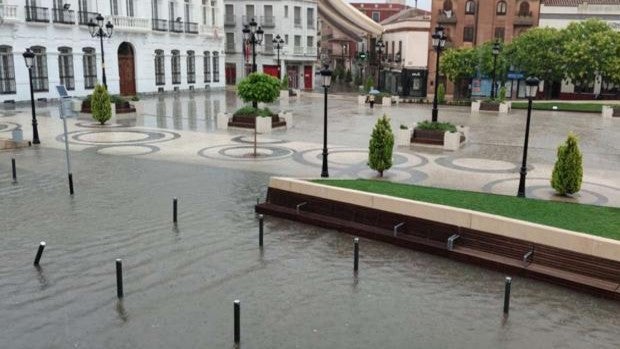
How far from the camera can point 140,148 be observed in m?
25.0

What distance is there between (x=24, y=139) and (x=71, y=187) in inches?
444

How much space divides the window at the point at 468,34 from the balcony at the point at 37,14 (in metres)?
40.7

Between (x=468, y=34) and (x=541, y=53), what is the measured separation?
13.5 m

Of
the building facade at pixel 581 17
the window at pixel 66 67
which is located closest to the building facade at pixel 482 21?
the building facade at pixel 581 17

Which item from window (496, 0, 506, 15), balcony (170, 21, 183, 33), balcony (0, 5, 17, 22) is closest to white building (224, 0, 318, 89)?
balcony (170, 21, 183, 33)

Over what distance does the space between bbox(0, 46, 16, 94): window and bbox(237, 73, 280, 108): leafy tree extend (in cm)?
2594

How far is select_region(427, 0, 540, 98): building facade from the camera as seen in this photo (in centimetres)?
6103

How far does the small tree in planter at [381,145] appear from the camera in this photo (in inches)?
724

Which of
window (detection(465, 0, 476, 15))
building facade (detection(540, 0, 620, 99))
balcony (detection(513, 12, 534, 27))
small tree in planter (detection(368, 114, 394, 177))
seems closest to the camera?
small tree in planter (detection(368, 114, 394, 177))

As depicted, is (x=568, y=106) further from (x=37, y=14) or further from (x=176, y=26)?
(x=37, y=14)

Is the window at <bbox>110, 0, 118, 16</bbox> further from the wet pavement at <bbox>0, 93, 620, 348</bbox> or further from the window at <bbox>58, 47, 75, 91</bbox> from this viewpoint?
the wet pavement at <bbox>0, 93, 620, 348</bbox>

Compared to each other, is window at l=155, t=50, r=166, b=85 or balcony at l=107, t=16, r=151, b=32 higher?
balcony at l=107, t=16, r=151, b=32

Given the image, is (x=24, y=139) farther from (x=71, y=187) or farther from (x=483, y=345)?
(x=483, y=345)

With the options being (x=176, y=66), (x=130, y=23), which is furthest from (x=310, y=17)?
(x=130, y=23)
